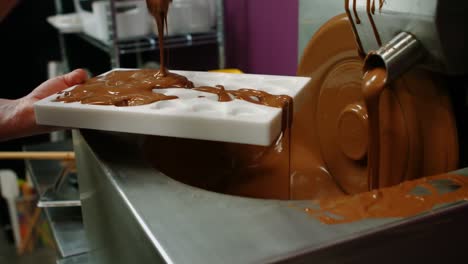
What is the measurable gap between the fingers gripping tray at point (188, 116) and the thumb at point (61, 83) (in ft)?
0.47

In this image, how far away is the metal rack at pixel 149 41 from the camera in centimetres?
210

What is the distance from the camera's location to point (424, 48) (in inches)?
30.0

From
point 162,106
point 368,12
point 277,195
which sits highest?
point 368,12

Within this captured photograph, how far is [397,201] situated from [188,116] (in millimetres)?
326

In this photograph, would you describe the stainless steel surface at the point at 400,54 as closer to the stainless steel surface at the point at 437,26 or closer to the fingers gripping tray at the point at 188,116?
the stainless steel surface at the point at 437,26

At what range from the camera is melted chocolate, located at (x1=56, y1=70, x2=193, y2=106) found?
31.9 inches

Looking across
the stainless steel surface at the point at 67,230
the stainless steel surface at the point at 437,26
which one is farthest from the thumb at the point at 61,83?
the stainless steel surface at the point at 437,26

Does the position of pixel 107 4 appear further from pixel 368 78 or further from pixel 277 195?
pixel 368 78

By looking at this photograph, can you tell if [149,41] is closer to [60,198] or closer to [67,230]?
[60,198]

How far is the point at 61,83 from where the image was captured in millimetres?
1033

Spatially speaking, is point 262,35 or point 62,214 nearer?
point 62,214

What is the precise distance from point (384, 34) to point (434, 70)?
115 millimetres

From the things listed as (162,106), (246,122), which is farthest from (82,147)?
(246,122)

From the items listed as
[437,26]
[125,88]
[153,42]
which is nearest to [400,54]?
[437,26]
